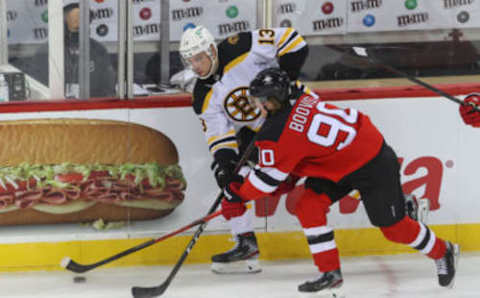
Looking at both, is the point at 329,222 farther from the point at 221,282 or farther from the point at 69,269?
the point at 69,269

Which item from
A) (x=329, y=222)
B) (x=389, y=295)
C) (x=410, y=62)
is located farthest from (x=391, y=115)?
(x=389, y=295)

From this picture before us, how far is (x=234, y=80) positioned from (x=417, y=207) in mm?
1112

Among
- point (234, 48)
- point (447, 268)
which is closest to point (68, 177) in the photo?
point (234, 48)

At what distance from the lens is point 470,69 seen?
14.7ft

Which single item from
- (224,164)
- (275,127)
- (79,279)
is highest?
(275,127)

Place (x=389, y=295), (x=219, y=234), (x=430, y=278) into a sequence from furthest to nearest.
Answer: (x=219, y=234) → (x=430, y=278) → (x=389, y=295)

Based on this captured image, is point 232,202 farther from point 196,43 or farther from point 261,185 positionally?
point 196,43

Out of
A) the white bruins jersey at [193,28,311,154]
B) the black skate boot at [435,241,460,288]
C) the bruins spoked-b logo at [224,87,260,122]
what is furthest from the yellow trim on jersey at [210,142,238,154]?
the black skate boot at [435,241,460,288]

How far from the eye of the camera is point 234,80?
13.1 feet

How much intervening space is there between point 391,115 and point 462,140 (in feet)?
1.27

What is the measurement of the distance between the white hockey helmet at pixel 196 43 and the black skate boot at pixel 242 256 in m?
0.86

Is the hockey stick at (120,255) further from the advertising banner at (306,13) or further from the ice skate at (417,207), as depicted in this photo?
the advertising banner at (306,13)

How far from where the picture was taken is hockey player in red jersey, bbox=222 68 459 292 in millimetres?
3486

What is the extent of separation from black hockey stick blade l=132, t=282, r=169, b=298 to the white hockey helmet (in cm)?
100
